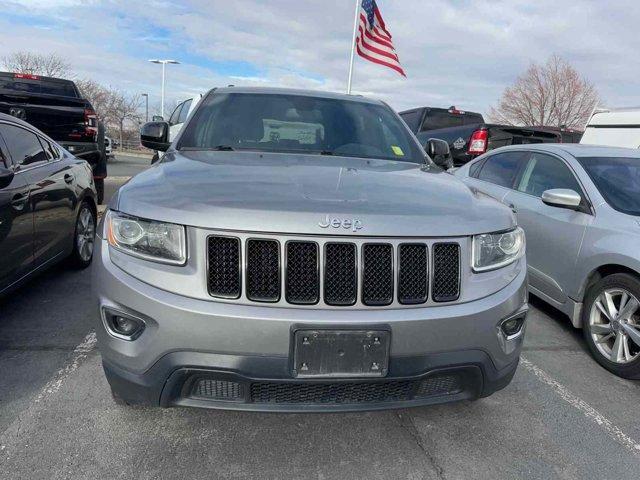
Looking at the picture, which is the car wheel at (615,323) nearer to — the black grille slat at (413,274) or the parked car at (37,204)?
the black grille slat at (413,274)

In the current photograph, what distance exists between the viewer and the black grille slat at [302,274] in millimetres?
2037

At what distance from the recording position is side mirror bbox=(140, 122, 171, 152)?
12.4 ft

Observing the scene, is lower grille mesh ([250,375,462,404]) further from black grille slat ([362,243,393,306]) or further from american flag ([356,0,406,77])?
american flag ([356,0,406,77])

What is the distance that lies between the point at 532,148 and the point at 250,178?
3.61 meters

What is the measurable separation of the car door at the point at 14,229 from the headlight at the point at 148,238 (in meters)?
1.74

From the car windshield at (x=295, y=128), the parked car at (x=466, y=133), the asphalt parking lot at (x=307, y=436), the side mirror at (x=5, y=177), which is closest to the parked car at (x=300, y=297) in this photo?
the asphalt parking lot at (x=307, y=436)

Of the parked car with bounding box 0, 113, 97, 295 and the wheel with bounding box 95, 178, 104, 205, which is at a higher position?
the parked car with bounding box 0, 113, 97, 295

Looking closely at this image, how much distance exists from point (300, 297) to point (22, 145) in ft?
10.9

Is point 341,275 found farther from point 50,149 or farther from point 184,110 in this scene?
point 184,110

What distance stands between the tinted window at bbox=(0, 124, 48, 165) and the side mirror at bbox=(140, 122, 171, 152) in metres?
1.06

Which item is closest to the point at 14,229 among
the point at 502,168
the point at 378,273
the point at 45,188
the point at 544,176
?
the point at 45,188

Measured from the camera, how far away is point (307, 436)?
2.57 metres

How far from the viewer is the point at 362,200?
7.31 feet

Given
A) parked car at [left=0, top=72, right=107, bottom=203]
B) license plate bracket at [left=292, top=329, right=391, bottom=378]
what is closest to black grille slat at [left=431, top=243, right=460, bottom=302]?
license plate bracket at [left=292, top=329, right=391, bottom=378]
